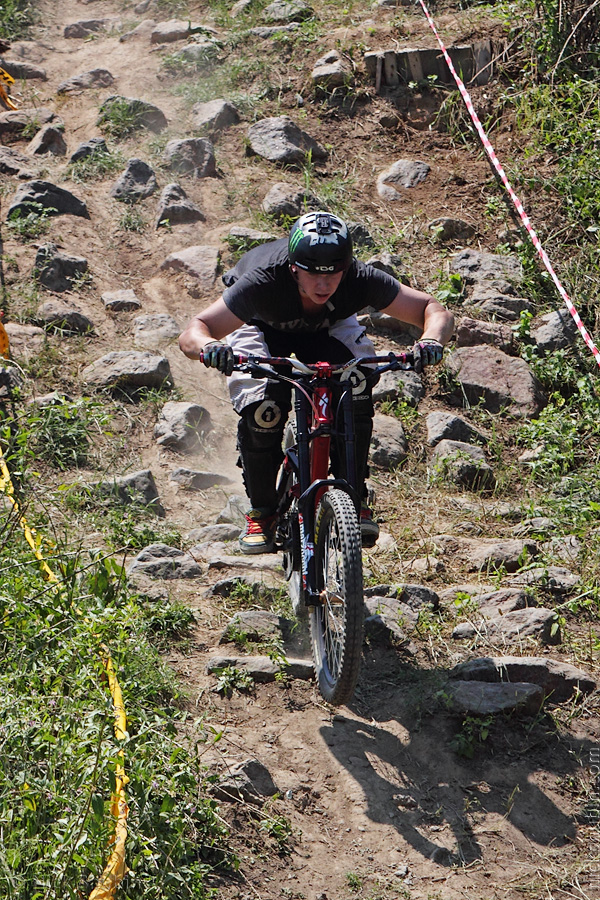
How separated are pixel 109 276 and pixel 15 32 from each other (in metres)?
5.36

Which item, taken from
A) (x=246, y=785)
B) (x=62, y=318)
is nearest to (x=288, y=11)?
(x=62, y=318)

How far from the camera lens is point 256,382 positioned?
14.6ft

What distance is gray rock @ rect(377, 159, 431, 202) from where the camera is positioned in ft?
28.8

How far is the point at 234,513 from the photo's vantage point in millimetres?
5777

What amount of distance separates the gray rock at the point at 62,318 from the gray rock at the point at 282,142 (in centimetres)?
287

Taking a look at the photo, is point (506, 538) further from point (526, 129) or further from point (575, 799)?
point (526, 129)

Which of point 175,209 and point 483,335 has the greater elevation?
point 175,209

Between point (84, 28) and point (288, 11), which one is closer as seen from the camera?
point (288, 11)

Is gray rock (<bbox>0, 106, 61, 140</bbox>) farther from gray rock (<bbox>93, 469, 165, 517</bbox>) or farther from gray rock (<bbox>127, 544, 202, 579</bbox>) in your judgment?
gray rock (<bbox>127, 544, 202, 579</bbox>)

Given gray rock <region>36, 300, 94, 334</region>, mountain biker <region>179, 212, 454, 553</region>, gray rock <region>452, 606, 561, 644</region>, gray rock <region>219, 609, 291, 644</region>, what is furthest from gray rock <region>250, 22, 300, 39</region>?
gray rock <region>452, 606, 561, 644</region>

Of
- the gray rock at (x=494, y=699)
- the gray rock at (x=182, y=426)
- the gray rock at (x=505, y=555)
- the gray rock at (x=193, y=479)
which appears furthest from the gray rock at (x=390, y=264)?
the gray rock at (x=494, y=699)

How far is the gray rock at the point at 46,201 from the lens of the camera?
26.6 feet

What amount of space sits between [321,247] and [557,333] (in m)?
3.57

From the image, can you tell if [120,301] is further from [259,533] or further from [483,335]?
[259,533]
